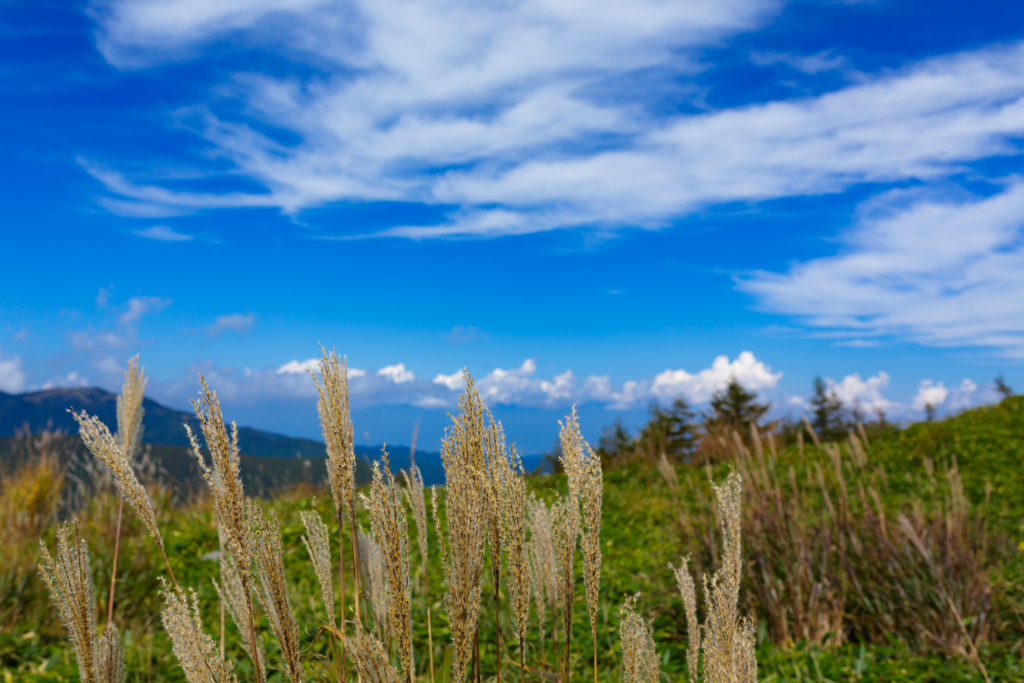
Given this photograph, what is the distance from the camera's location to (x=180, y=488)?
11.6 m

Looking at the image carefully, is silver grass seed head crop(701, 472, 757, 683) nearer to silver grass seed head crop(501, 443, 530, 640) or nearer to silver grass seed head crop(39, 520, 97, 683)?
silver grass seed head crop(501, 443, 530, 640)

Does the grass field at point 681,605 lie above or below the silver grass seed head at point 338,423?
below

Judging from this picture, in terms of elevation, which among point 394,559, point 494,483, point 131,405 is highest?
point 131,405

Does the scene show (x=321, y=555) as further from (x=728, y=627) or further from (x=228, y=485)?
(x=728, y=627)

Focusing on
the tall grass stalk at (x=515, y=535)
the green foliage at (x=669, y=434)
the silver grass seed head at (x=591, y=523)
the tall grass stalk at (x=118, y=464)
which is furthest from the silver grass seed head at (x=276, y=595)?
the green foliage at (x=669, y=434)

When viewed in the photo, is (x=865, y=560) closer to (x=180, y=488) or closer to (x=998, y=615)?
(x=998, y=615)

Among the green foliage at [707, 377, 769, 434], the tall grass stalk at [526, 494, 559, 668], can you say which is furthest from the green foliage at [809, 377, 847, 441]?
the tall grass stalk at [526, 494, 559, 668]

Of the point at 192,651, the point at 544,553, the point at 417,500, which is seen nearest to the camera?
the point at 192,651

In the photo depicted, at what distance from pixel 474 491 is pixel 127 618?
6.16 meters

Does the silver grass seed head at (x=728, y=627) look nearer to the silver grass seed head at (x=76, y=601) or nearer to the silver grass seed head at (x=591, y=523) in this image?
the silver grass seed head at (x=591, y=523)

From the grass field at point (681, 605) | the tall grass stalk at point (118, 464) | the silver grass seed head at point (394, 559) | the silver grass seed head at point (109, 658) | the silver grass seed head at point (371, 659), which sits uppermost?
the tall grass stalk at point (118, 464)

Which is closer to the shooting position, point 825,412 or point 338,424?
point 338,424

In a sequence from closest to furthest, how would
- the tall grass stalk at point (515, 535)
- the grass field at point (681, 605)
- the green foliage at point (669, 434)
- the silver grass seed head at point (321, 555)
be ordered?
the tall grass stalk at point (515, 535) < the silver grass seed head at point (321, 555) < the grass field at point (681, 605) < the green foliage at point (669, 434)

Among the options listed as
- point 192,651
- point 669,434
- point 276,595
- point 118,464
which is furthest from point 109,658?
point 669,434
